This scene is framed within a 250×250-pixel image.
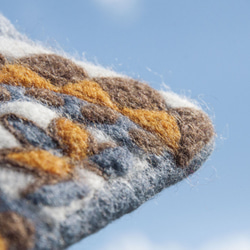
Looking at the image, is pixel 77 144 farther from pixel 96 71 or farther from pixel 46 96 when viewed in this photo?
pixel 96 71

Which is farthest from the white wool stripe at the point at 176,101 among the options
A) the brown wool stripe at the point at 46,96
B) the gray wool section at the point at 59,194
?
the gray wool section at the point at 59,194

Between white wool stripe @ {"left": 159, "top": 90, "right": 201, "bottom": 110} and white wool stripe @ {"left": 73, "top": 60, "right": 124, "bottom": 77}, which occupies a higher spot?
Answer: white wool stripe @ {"left": 73, "top": 60, "right": 124, "bottom": 77}

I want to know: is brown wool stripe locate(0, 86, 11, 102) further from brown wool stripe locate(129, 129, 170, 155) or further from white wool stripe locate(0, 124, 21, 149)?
brown wool stripe locate(129, 129, 170, 155)

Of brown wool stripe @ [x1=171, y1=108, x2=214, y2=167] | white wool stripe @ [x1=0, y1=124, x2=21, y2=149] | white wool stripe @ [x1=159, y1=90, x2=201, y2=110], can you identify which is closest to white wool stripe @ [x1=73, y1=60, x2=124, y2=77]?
white wool stripe @ [x1=159, y1=90, x2=201, y2=110]

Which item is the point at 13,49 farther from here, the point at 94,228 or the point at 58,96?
the point at 94,228

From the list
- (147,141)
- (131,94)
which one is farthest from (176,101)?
(147,141)

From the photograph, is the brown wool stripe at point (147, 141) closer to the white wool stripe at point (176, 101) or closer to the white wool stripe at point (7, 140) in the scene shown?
the white wool stripe at point (176, 101)
